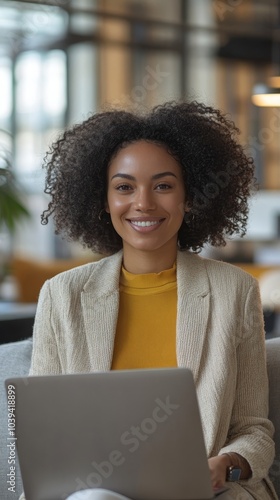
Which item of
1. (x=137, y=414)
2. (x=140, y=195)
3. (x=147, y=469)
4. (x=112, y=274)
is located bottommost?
(x=147, y=469)

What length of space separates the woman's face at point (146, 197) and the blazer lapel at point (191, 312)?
0.09m

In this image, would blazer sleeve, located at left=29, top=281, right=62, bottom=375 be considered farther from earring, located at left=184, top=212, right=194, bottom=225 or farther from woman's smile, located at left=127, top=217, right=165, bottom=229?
earring, located at left=184, top=212, right=194, bottom=225

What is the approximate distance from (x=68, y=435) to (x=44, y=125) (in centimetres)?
635

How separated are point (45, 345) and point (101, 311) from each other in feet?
0.46

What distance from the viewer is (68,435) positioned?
1659mm

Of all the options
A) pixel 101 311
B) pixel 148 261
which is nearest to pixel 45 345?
pixel 101 311

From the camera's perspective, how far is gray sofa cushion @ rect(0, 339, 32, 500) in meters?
2.31

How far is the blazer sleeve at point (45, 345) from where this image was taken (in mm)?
2059

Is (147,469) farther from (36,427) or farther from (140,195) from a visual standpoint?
(140,195)

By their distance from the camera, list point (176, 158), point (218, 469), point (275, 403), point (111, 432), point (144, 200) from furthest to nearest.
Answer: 1. point (275, 403)
2. point (176, 158)
3. point (144, 200)
4. point (218, 469)
5. point (111, 432)

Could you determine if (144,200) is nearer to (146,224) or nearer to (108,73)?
(146,224)

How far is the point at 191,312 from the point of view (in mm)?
2074

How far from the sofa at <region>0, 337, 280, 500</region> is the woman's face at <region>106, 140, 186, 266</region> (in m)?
0.44

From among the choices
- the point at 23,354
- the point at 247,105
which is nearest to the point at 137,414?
the point at 23,354
